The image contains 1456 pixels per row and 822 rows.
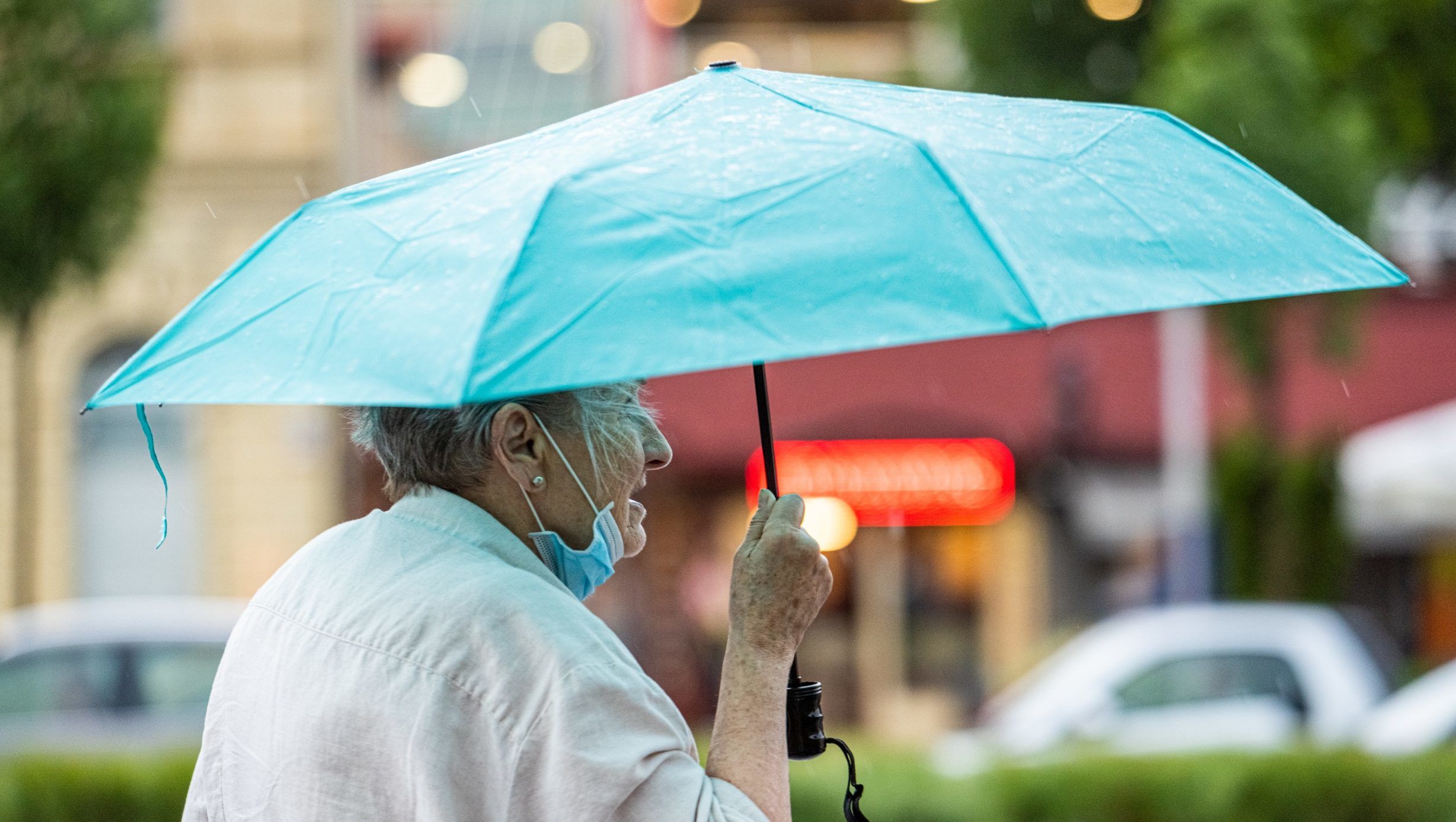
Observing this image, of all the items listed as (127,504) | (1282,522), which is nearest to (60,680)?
(127,504)

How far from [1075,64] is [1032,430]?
3.68 meters

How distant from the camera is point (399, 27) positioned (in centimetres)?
1648

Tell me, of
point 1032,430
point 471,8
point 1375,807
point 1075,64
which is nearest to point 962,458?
point 1032,430

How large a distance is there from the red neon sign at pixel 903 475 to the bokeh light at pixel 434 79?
4699mm

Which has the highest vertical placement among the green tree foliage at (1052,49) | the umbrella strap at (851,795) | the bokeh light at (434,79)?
the bokeh light at (434,79)

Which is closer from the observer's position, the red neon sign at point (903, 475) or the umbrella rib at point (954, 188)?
the umbrella rib at point (954, 188)

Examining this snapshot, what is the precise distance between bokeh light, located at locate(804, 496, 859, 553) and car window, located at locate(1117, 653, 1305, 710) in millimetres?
6340

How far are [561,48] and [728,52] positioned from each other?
1670 mm

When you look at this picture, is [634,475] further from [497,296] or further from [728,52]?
[728,52]

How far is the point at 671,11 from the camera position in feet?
55.9

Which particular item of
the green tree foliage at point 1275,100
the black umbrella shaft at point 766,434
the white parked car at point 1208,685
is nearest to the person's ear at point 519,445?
the black umbrella shaft at point 766,434

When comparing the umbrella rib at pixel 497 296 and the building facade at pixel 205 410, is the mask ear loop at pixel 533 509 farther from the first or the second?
A: the building facade at pixel 205 410

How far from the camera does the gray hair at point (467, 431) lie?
208 cm

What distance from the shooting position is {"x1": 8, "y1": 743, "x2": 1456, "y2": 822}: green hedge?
213 inches
